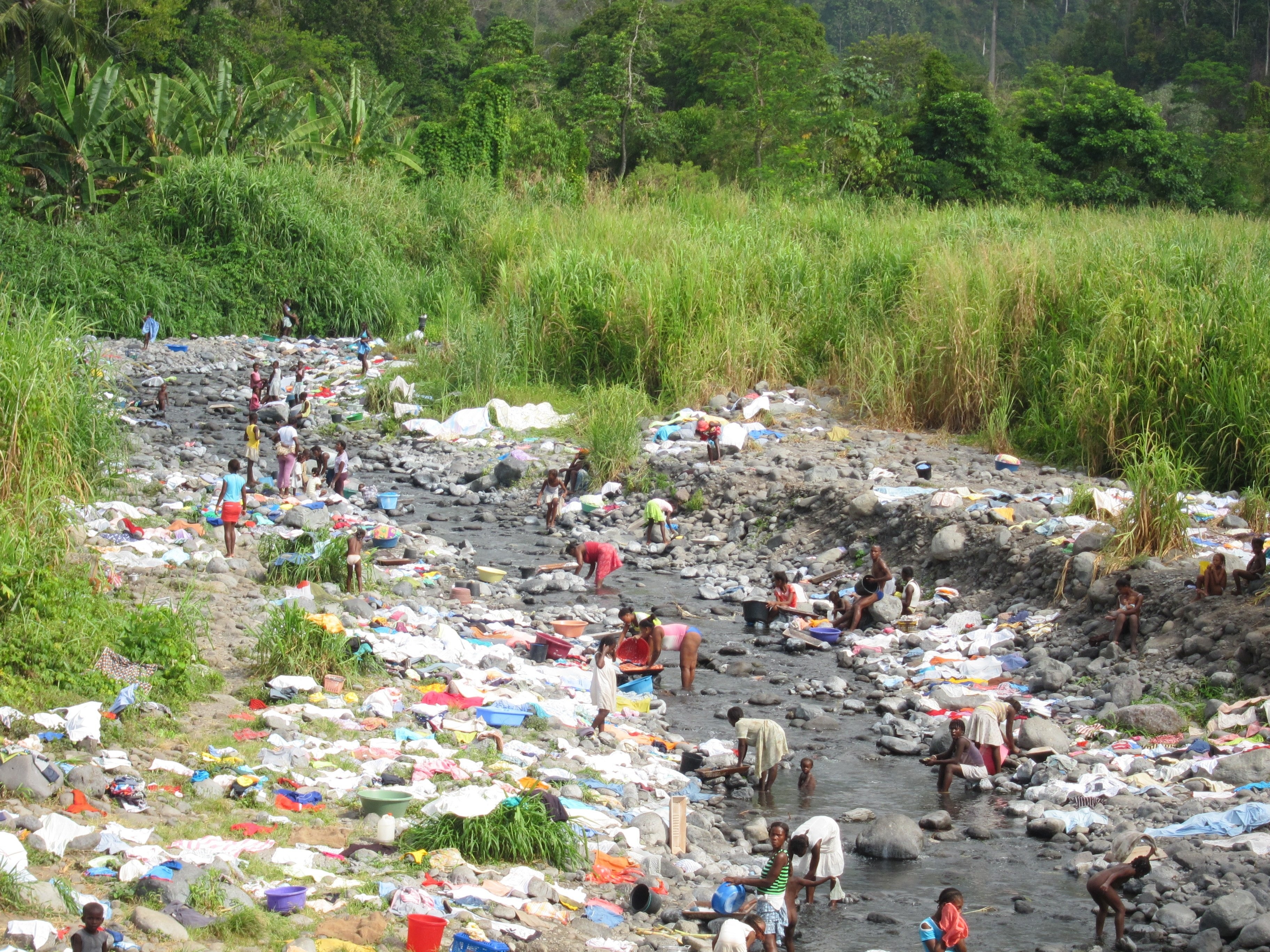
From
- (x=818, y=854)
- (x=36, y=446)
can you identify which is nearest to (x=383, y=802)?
(x=818, y=854)

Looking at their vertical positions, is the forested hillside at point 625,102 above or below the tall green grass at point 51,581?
above

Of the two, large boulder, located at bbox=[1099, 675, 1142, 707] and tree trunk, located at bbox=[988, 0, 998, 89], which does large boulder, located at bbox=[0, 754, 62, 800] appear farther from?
A: tree trunk, located at bbox=[988, 0, 998, 89]

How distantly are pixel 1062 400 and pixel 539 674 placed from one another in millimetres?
7559

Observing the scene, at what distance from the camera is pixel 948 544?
11.1 metres

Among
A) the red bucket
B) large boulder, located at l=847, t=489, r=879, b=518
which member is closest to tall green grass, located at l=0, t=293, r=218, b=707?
the red bucket

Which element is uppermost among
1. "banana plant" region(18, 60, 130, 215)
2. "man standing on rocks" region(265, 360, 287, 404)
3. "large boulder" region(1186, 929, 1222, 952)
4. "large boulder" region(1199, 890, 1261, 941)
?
"banana plant" region(18, 60, 130, 215)

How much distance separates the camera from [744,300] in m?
17.2

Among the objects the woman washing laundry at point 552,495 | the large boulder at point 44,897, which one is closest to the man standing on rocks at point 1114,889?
the large boulder at point 44,897

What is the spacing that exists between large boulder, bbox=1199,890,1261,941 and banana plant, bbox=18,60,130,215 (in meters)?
24.5

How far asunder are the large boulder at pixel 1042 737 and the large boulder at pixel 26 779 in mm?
5678

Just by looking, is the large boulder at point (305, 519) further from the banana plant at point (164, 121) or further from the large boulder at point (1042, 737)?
the banana plant at point (164, 121)

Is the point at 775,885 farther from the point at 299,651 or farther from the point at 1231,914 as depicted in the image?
the point at 299,651

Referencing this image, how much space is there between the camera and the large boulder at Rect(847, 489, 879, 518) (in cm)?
1222

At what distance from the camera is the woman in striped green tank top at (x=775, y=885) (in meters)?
5.64
